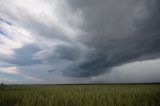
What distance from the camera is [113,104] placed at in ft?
26.0

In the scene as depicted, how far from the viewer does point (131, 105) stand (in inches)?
311

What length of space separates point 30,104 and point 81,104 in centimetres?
286

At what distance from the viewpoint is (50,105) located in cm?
764

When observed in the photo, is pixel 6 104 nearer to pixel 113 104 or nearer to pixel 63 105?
pixel 63 105

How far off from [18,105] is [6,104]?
0.99 m

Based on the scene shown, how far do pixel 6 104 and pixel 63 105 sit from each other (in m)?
3.33

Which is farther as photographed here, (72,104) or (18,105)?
(72,104)

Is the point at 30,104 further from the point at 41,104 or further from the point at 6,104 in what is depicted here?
the point at 6,104

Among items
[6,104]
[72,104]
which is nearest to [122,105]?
[72,104]

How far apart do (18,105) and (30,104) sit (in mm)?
629

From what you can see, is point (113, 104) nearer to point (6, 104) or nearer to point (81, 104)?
point (81, 104)

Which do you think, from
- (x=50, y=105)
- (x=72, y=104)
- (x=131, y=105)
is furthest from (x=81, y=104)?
(x=131, y=105)

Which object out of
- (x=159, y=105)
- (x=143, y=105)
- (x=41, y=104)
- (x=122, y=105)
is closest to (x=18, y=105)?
(x=41, y=104)

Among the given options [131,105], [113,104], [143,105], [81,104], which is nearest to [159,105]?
[143,105]
